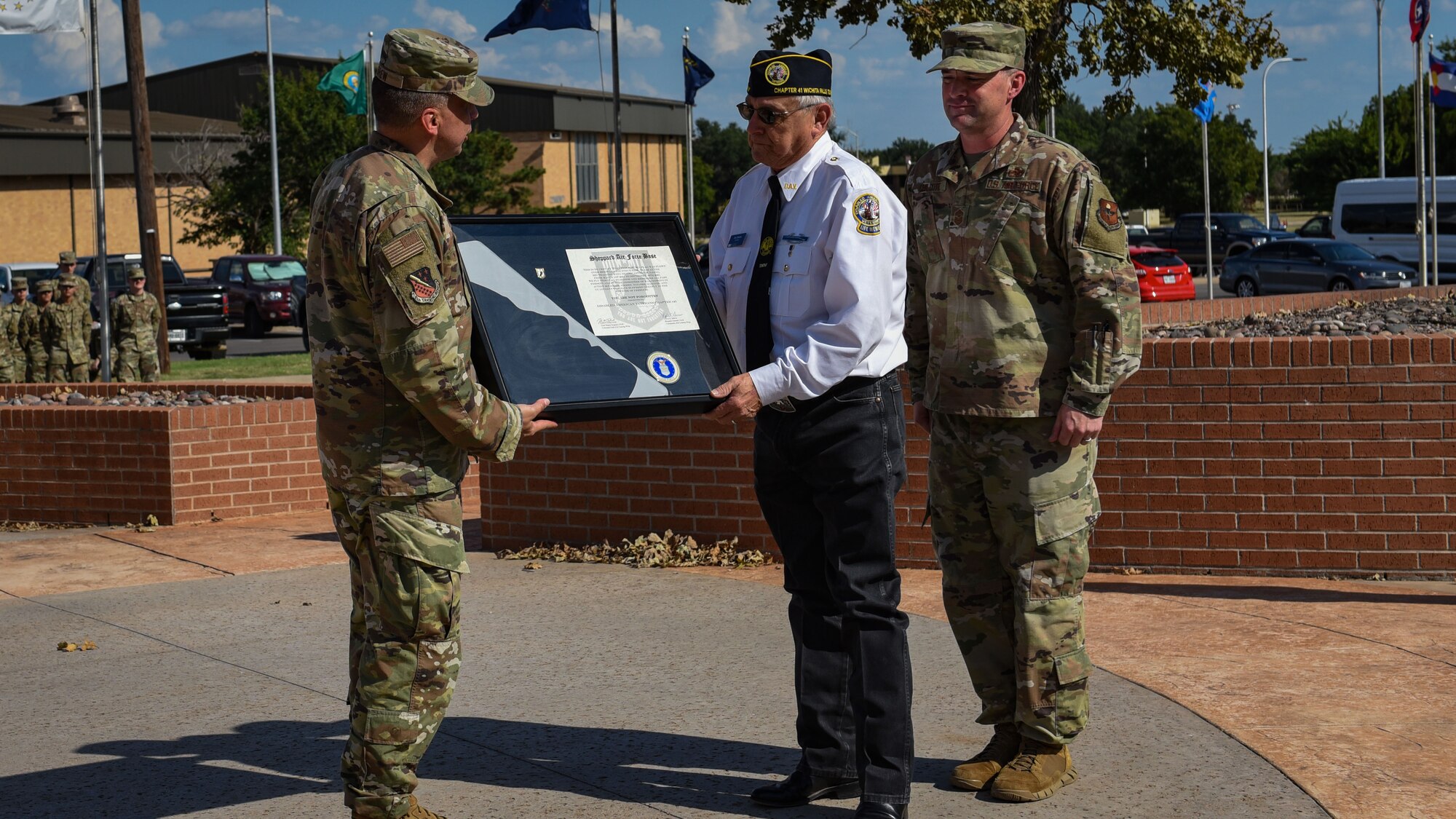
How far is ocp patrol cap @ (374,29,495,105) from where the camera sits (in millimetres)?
3498

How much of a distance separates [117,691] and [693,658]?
206cm

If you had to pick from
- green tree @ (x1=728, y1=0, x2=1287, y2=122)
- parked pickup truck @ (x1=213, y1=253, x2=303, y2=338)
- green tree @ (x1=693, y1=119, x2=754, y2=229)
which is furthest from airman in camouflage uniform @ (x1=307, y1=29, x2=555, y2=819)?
green tree @ (x1=693, y1=119, x2=754, y2=229)

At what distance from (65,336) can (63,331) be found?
0.07 m

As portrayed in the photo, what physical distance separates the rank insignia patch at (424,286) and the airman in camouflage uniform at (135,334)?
54.4 feet

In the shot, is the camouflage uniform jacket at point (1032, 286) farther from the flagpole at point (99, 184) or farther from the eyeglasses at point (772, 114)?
the flagpole at point (99, 184)

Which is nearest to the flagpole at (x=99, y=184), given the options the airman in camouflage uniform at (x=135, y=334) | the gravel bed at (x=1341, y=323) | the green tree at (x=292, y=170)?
the airman in camouflage uniform at (x=135, y=334)

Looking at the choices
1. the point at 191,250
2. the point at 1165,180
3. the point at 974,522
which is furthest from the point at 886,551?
the point at 1165,180

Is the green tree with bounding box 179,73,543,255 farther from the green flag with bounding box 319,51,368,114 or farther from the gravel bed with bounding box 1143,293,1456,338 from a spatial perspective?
the gravel bed with bounding box 1143,293,1456,338

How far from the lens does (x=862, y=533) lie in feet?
12.9

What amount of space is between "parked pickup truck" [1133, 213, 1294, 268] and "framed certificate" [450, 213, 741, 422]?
44.2 meters

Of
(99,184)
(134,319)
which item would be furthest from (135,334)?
(99,184)

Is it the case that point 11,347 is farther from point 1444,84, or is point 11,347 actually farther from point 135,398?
point 1444,84

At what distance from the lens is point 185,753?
466 centimetres

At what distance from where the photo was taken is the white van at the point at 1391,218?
3494 cm
